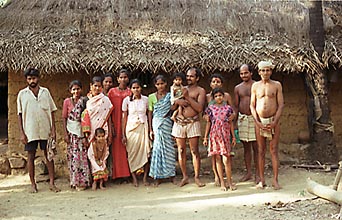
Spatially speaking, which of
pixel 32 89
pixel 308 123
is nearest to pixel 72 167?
pixel 32 89

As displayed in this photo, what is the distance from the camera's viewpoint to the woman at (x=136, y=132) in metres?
6.18

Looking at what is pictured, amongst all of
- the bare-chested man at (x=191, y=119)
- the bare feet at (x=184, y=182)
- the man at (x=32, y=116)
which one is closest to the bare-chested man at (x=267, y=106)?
the bare-chested man at (x=191, y=119)

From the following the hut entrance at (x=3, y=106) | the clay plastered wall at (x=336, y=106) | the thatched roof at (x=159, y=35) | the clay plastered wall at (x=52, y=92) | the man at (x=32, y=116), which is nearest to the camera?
the man at (x=32, y=116)

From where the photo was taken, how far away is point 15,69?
22.7 feet

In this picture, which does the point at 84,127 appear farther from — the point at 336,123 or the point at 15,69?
the point at 336,123

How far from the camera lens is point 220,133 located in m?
5.75

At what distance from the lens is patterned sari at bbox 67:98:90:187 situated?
5988mm

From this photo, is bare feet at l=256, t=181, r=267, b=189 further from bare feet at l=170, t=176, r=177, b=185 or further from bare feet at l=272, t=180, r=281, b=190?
bare feet at l=170, t=176, r=177, b=185

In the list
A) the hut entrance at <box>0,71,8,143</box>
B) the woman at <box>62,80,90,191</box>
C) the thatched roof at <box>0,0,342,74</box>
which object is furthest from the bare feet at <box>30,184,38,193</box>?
the hut entrance at <box>0,71,8,143</box>

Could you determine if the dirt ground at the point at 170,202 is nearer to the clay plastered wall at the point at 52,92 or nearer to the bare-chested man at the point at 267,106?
the bare-chested man at the point at 267,106

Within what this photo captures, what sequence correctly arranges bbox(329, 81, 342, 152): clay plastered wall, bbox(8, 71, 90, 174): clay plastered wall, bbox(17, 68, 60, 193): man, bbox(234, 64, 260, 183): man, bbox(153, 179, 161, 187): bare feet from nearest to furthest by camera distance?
bbox(17, 68, 60, 193): man, bbox(234, 64, 260, 183): man, bbox(153, 179, 161, 187): bare feet, bbox(8, 71, 90, 174): clay plastered wall, bbox(329, 81, 342, 152): clay plastered wall

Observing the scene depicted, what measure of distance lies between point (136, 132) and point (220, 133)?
1286mm

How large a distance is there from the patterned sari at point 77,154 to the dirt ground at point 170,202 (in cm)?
20

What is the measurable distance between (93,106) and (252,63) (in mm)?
2844
